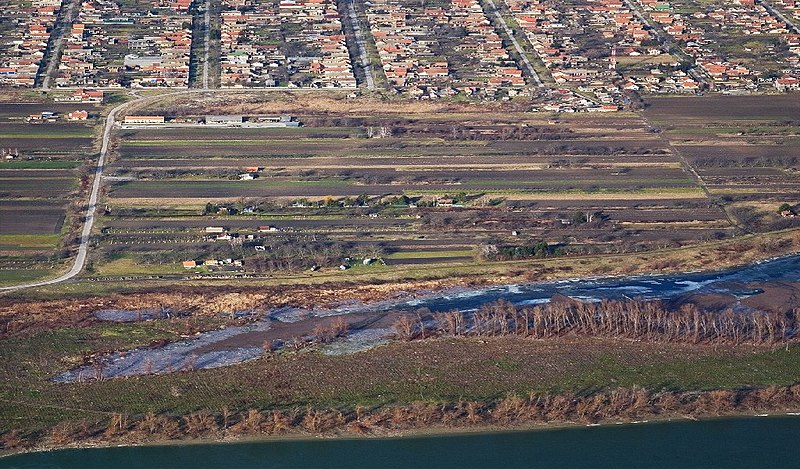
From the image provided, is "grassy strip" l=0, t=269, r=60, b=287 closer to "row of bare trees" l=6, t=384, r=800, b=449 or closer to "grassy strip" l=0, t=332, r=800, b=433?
"grassy strip" l=0, t=332, r=800, b=433

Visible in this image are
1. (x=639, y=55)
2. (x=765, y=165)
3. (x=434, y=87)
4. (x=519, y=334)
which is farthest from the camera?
(x=639, y=55)

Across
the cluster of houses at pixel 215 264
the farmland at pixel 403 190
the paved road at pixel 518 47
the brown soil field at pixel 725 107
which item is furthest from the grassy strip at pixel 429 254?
the paved road at pixel 518 47

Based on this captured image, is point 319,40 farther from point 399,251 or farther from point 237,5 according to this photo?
point 399,251

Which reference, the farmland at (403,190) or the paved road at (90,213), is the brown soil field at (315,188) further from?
the paved road at (90,213)

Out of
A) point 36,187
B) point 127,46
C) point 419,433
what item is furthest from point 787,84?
point 419,433

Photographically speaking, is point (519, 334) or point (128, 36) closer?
point (519, 334)

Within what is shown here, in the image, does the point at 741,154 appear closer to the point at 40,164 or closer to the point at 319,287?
the point at 319,287

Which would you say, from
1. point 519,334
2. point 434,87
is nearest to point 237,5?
point 434,87
